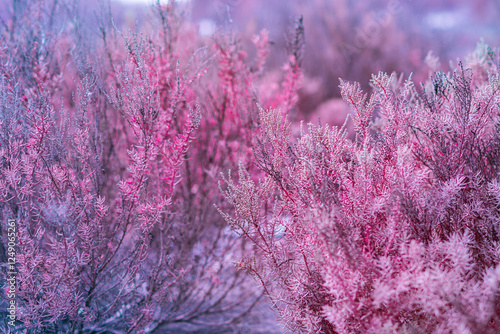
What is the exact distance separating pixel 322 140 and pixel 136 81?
1.11m

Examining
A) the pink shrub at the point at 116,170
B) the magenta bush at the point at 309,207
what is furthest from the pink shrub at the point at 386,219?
the pink shrub at the point at 116,170

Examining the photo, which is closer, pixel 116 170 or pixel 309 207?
pixel 309 207

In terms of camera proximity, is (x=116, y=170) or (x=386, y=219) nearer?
(x=386, y=219)

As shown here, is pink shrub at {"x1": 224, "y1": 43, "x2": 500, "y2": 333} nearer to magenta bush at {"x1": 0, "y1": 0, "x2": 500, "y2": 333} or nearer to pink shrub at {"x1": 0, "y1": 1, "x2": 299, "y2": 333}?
magenta bush at {"x1": 0, "y1": 0, "x2": 500, "y2": 333}

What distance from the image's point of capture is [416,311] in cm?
167

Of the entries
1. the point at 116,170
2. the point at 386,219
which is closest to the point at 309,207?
the point at 386,219

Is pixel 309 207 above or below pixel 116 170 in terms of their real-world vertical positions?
below

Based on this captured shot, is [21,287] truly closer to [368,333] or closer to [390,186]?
[368,333]

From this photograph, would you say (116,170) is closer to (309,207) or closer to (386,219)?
(309,207)

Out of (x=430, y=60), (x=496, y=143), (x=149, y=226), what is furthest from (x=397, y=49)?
(x=149, y=226)

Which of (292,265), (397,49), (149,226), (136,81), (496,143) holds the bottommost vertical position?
(292,265)

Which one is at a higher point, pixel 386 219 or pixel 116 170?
pixel 116 170

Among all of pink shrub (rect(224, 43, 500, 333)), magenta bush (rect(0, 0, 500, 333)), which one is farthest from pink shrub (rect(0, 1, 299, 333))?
pink shrub (rect(224, 43, 500, 333))

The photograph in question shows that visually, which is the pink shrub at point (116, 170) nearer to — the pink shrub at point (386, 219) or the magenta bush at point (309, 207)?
the magenta bush at point (309, 207)
